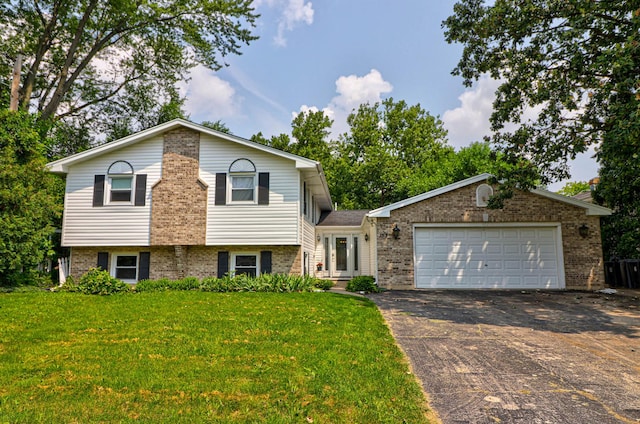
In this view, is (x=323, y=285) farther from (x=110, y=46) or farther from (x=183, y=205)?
(x=110, y=46)

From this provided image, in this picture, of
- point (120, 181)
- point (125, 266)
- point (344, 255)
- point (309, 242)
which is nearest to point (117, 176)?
point (120, 181)

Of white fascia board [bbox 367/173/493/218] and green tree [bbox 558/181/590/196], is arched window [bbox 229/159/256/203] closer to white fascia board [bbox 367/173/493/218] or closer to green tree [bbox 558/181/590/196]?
white fascia board [bbox 367/173/493/218]

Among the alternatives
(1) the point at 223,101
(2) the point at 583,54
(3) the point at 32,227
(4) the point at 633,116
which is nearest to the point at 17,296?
(3) the point at 32,227

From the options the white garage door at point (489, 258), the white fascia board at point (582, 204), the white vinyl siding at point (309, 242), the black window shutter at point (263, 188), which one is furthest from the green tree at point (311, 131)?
the white fascia board at point (582, 204)

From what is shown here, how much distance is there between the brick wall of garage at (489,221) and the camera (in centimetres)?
1257

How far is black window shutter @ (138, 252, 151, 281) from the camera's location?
535 inches

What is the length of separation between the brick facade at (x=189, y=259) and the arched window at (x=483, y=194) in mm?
6594

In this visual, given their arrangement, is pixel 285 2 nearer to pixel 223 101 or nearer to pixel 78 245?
pixel 223 101

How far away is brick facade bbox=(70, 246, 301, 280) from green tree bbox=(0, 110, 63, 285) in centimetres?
131

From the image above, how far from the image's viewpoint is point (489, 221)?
12945 mm

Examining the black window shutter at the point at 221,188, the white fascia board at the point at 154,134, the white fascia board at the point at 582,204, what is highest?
the white fascia board at the point at 154,134

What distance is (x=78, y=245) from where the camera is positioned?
43.7 feet

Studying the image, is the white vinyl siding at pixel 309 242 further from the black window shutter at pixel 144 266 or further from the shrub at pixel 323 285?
the black window shutter at pixel 144 266

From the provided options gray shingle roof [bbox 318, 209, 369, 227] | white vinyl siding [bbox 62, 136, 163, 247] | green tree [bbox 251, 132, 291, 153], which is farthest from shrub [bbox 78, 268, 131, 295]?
green tree [bbox 251, 132, 291, 153]
